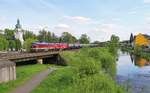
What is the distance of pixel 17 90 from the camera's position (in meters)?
36.9

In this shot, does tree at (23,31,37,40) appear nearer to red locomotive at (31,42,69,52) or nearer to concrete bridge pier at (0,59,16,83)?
red locomotive at (31,42,69,52)

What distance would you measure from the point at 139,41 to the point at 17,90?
158 m

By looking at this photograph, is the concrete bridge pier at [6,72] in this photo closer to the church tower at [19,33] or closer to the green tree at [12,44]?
the green tree at [12,44]

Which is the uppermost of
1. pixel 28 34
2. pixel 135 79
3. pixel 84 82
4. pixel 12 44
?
pixel 28 34

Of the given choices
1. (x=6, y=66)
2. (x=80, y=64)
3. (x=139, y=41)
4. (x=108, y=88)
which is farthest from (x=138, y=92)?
(x=139, y=41)

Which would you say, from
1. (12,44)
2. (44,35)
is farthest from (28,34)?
(12,44)

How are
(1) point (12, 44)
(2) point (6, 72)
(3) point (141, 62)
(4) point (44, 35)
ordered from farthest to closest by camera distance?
(4) point (44, 35)
(1) point (12, 44)
(3) point (141, 62)
(2) point (6, 72)

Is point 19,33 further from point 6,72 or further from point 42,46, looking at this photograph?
point 6,72

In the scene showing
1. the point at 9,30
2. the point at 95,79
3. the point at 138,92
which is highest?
the point at 9,30

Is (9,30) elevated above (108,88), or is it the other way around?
(9,30)

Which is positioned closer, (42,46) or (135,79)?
(135,79)

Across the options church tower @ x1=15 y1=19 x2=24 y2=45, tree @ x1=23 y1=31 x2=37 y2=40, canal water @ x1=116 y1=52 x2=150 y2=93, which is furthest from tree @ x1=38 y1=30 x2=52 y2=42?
canal water @ x1=116 y1=52 x2=150 y2=93

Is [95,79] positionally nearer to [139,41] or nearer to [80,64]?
[80,64]

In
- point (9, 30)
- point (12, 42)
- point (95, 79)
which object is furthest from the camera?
point (9, 30)
